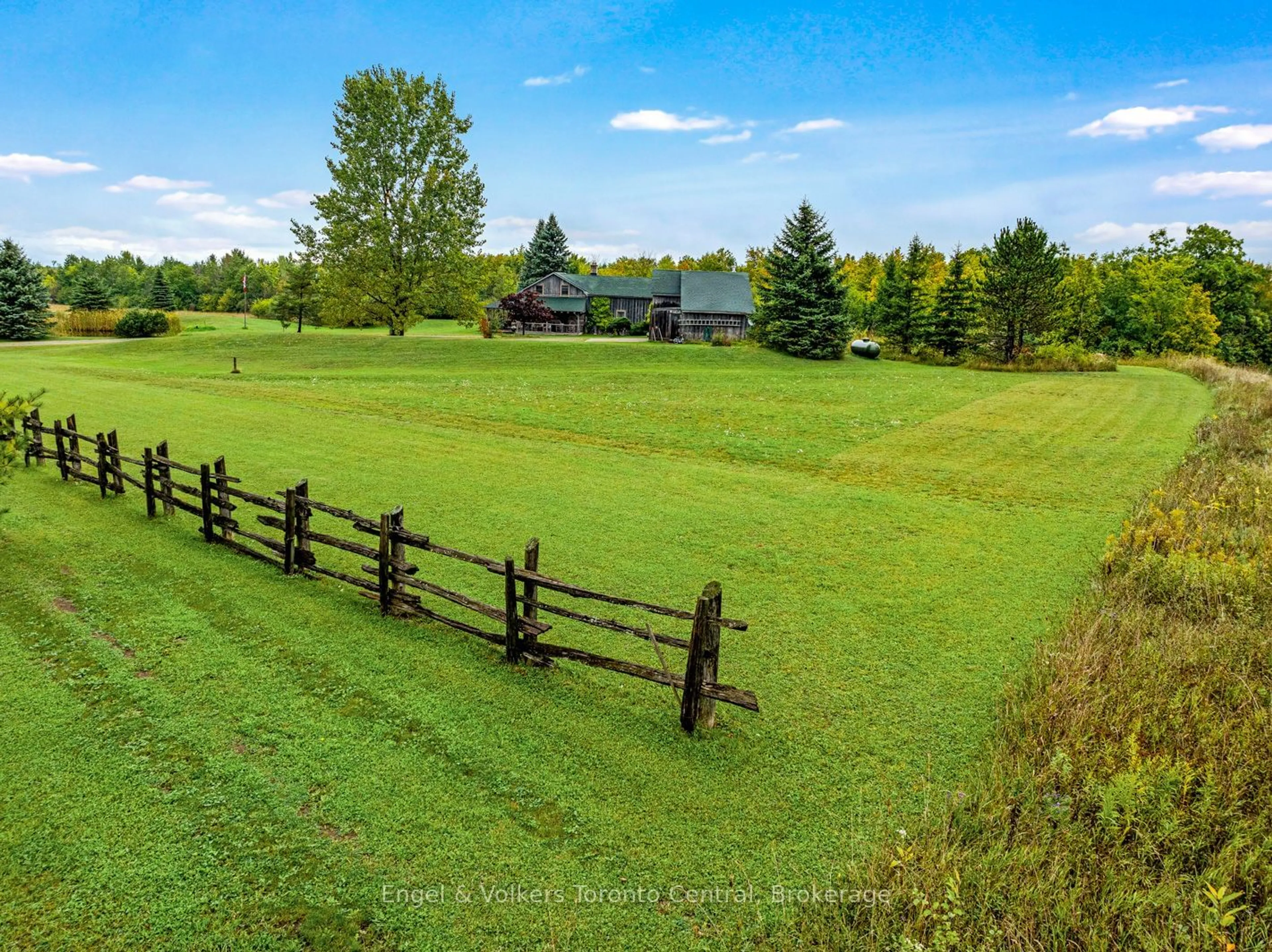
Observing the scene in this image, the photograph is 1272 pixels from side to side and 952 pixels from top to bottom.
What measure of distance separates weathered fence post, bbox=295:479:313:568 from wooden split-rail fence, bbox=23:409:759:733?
0.02m

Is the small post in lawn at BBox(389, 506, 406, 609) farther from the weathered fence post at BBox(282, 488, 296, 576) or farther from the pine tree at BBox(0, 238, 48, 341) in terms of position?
the pine tree at BBox(0, 238, 48, 341)

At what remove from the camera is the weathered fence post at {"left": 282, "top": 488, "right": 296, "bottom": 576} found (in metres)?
9.77

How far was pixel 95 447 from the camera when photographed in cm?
1833

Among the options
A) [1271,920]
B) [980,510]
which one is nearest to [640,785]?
[1271,920]

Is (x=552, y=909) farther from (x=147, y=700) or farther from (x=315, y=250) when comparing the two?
(x=315, y=250)

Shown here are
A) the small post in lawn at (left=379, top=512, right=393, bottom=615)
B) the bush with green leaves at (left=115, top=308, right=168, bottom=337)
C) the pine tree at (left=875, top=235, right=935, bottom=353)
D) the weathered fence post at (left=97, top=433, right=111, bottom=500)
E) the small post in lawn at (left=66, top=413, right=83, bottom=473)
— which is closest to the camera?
the small post in lawn at (left=379, top=512, right=393, bottom=615)

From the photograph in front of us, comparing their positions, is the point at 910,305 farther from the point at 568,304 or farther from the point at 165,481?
the point at 165,481

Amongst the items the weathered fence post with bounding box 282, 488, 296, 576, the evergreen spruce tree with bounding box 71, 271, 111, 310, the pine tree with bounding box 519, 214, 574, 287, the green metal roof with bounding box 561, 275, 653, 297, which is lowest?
the weathered fence post with bounding box 282, 488, 296, 576

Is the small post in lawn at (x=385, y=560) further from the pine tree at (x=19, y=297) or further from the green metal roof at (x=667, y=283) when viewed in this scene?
the pine tree at (x=19, y=297)

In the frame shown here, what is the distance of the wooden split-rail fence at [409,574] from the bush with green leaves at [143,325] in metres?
52.6

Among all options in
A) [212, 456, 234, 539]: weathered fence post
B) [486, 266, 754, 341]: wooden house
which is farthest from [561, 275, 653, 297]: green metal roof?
[212, 456, 234, 539]: weathered fence post

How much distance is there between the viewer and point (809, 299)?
158 ft

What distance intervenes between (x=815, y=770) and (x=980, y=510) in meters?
10.4

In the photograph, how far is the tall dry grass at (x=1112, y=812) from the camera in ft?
14.7
